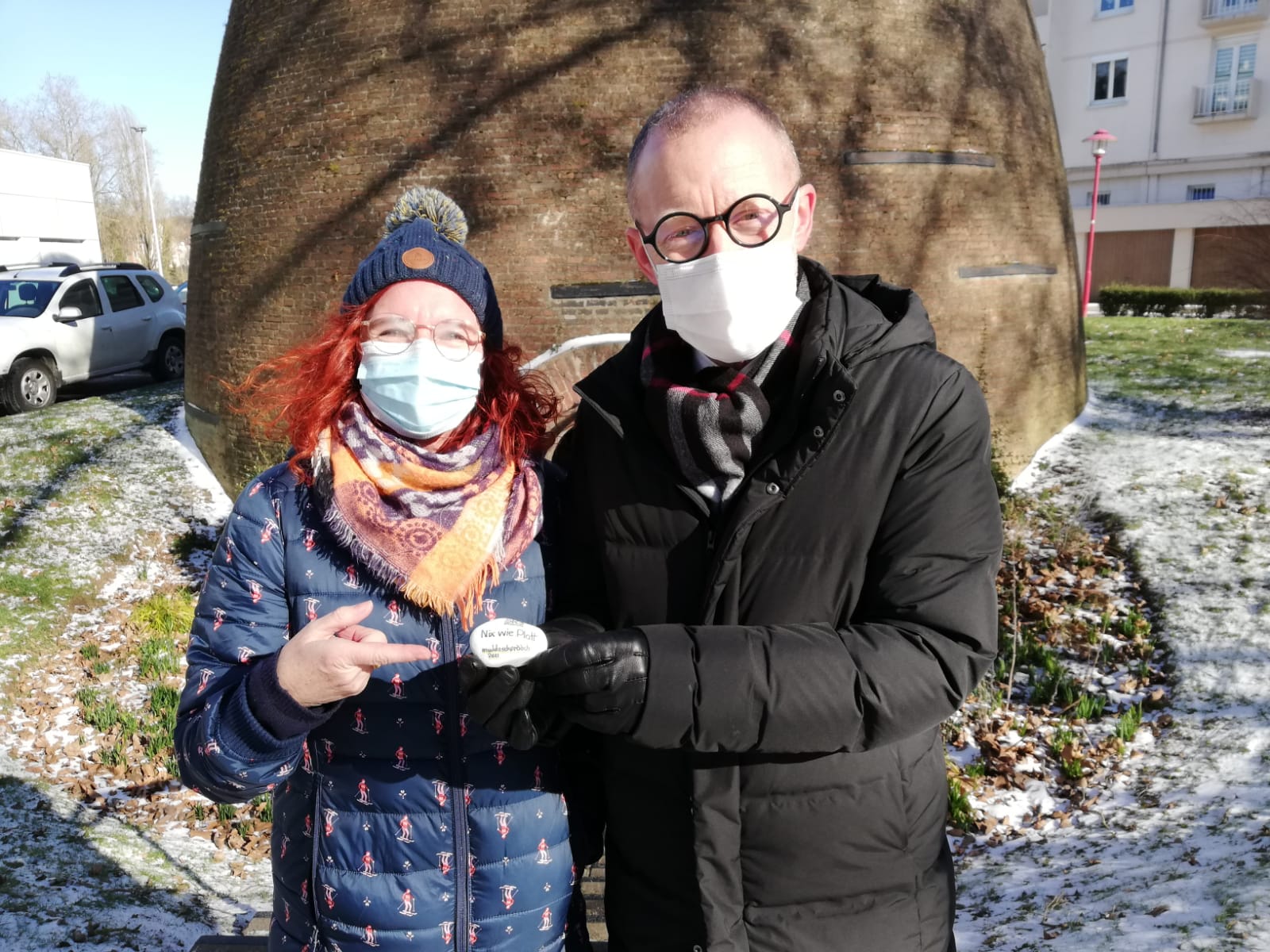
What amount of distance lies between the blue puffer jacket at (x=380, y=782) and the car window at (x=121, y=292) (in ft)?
50.4

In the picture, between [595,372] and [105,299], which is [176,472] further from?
[595,372]

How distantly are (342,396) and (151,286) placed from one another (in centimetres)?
1600

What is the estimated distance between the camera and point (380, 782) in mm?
2068

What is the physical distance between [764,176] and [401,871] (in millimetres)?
1691

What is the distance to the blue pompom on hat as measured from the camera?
2.25m

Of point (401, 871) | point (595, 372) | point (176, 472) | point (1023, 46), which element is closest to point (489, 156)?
point (176, 472)

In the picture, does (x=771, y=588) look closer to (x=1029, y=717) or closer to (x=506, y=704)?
(x=506, y=704)

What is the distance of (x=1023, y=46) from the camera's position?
1005 cm

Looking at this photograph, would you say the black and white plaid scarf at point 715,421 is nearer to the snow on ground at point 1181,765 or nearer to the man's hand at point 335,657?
the man's hand at point 335,657

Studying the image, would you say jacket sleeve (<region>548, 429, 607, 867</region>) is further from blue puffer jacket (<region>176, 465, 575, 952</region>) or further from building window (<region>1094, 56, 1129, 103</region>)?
building window (<region>1094, 56, 1129, 103</region>)

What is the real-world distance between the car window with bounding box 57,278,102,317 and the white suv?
1 centimetres

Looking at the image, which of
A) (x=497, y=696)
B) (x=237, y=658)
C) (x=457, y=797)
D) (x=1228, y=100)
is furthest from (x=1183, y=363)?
(x=1228, y=100)

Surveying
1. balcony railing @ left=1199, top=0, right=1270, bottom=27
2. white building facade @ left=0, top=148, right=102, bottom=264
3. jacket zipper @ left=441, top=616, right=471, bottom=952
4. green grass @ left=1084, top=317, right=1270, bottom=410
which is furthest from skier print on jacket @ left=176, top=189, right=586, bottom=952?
balcony railing @ left=1199, top=0, right=1270, bottom=27

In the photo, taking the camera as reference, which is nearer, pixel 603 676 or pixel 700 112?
pixel 603 676
